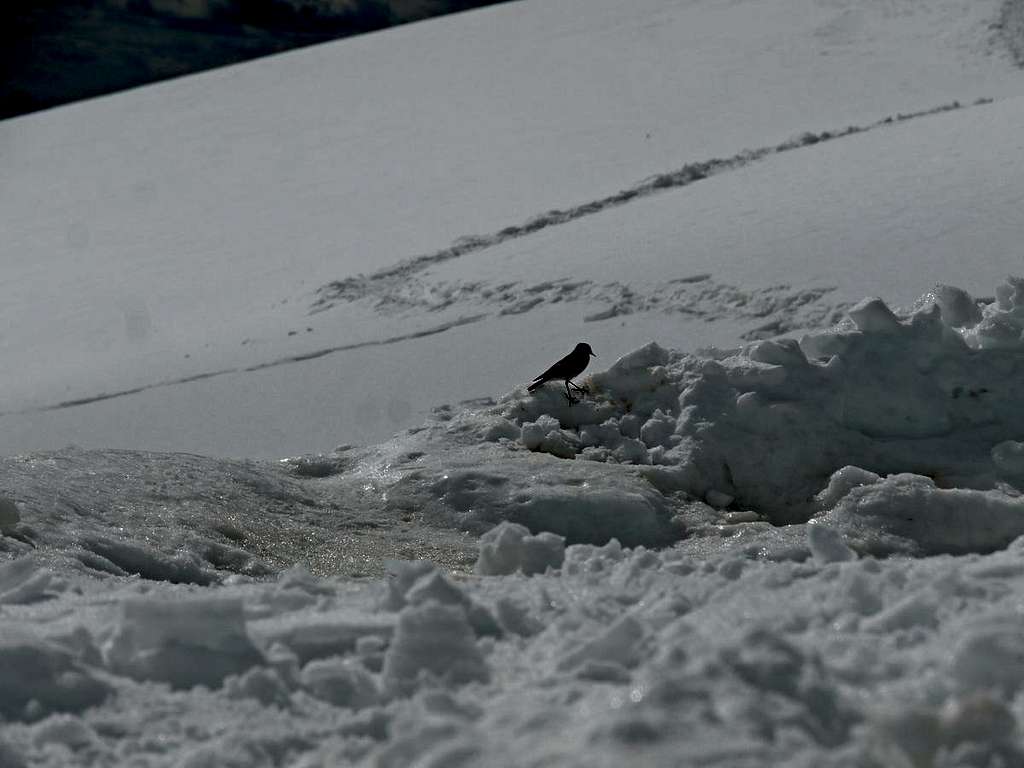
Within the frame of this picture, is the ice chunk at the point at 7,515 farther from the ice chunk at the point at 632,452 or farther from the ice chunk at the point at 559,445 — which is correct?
the ice chunk at the point at 632,452

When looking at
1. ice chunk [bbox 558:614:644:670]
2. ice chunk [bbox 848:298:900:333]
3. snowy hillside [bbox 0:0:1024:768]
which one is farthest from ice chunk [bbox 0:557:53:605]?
ice chunk [bbox 848:298:900:333]

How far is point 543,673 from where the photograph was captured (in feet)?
8.15

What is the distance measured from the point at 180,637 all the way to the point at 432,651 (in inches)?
20.4

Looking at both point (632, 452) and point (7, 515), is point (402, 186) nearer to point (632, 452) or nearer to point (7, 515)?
point (632, 452)

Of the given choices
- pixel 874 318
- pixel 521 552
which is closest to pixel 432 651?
pixel 521 552

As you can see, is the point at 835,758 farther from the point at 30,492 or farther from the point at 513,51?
the point at 513,51

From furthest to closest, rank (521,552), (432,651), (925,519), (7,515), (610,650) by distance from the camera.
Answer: (925,519), (7,515), (521,552), (432,651), (610,650)

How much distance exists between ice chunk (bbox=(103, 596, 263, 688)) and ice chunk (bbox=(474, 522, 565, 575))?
122cm

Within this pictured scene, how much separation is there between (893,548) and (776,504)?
630 millimetres

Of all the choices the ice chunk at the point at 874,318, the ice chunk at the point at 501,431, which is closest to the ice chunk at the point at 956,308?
the ice chunk at the point at 874,318

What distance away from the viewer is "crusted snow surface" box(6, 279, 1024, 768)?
2.08m

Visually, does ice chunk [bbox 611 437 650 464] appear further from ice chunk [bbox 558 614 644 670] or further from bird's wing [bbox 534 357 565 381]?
ice chunk [bbox 558 614 644 670]

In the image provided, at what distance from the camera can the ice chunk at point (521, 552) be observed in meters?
3.79

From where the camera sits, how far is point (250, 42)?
2689cm
